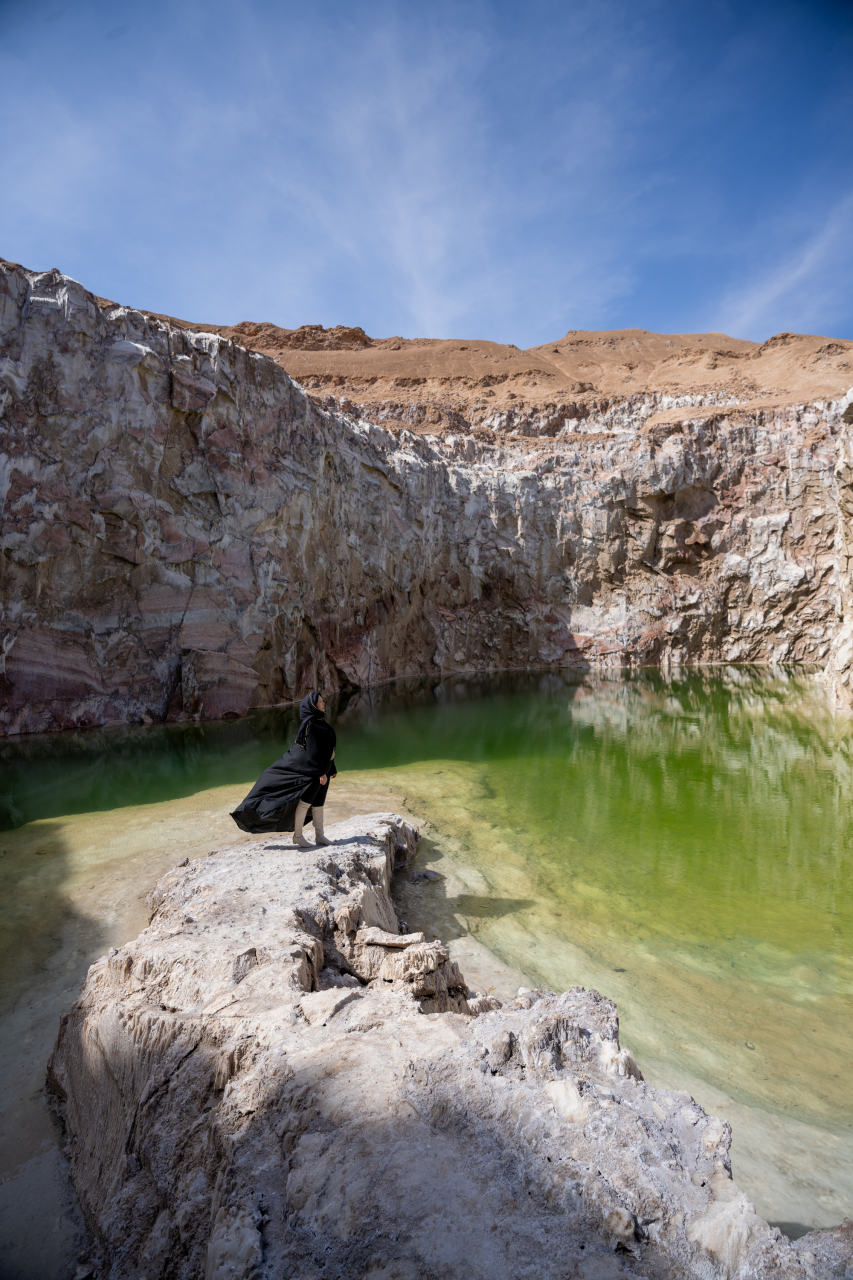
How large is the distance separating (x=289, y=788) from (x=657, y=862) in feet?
15.6

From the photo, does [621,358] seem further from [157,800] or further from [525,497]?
[157,800]

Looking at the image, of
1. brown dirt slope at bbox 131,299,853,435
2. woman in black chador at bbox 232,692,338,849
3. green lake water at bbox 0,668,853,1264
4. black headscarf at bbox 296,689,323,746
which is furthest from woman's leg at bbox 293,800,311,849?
brown dirt slope at bbox 131,299,853,435

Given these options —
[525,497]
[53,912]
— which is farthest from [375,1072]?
Result: [525,497]

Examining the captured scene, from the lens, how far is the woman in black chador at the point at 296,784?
6.29 meters

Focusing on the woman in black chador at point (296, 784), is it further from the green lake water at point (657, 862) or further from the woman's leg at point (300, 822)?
the green lake water at point (657, 862)

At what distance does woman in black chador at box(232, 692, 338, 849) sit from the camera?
6.29 meters

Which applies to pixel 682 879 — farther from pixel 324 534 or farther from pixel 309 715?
pixel 324 534

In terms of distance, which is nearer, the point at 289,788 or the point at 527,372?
the point at 289,788

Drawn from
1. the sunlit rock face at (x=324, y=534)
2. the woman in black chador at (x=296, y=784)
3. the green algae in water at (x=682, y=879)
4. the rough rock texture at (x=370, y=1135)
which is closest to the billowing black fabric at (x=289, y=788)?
the woman in black chador at (x=296, y=784)

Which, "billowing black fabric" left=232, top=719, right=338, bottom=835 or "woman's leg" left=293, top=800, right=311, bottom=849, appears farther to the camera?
"woman's leg" left=293, top=800, right=311, bottom=849

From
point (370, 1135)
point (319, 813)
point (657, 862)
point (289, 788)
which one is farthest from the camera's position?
point (657, 862)

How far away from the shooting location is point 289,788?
635cm

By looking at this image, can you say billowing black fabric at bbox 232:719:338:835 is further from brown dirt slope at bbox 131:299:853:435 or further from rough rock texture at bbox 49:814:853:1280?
brown dirt slope at bbox 131:299:853:435

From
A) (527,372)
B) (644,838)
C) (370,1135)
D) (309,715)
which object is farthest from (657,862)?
(527,372)
